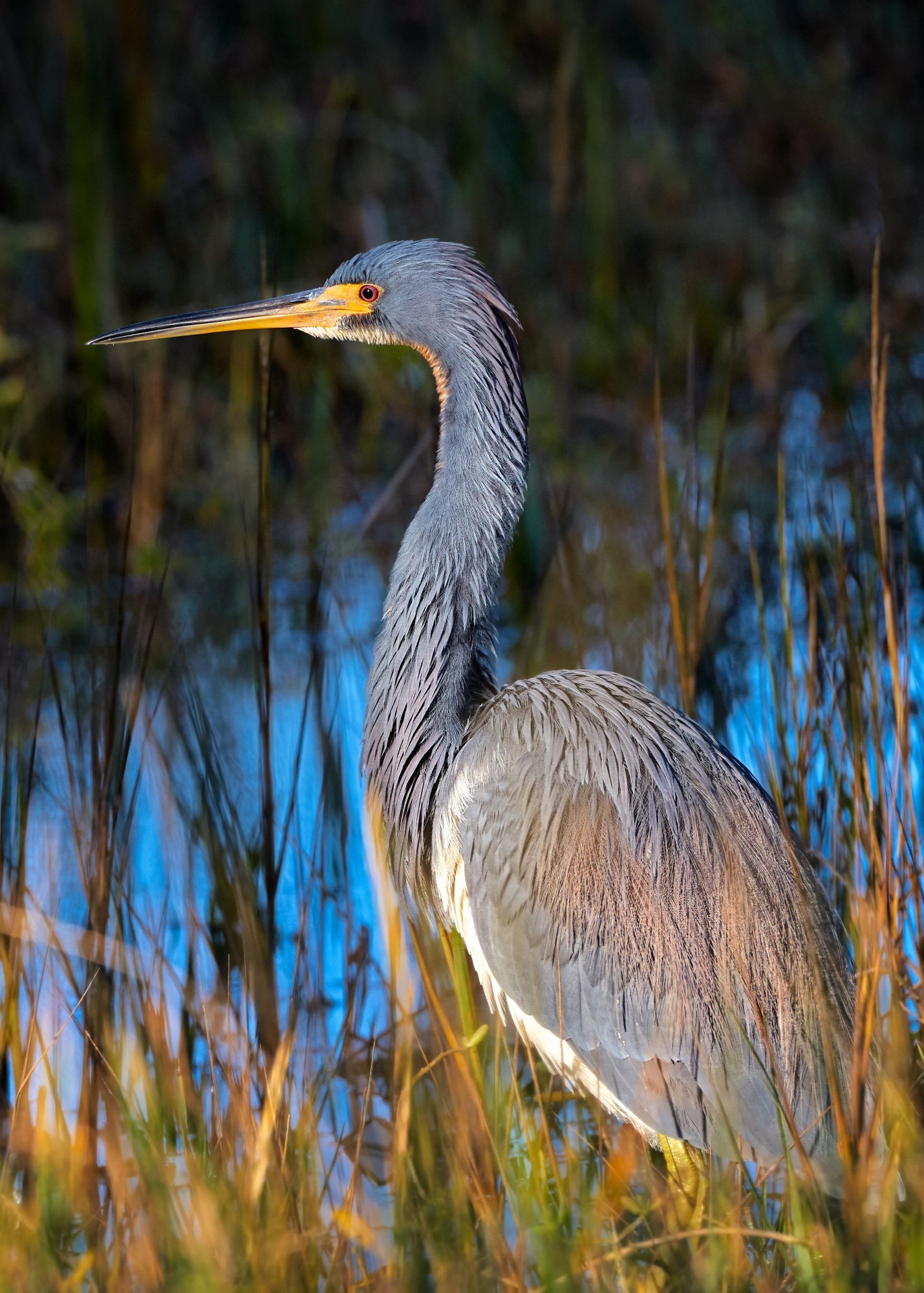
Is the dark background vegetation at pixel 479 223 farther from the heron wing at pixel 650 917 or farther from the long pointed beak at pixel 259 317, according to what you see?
the heron wing at pixel 650 917

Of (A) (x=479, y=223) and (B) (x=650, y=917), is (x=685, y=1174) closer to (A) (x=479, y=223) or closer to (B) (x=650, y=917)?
(B) (x=650, y=917)

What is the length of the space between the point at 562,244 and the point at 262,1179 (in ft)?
15.5

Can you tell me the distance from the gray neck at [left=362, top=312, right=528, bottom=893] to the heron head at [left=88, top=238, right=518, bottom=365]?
0.04 meters

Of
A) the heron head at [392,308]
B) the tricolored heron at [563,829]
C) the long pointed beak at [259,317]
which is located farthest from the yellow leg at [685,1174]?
the long pointed beak at [259,317]

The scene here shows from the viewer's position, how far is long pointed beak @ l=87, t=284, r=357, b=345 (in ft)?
9.23

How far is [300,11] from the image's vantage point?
24.9ft

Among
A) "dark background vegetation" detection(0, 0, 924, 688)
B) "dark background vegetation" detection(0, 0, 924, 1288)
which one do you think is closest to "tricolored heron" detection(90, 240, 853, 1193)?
"dark background vegetation" detection(0, 0, 924, 1288)

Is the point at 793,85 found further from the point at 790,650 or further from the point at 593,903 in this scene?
the point at 593,903

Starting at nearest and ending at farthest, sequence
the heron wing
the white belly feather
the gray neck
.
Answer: the heron wing
the white belly feather
the gray neck

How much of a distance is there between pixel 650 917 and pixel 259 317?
4.18ft

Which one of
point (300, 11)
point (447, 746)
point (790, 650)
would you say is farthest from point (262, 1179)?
point (300, 11)

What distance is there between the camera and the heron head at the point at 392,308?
9.04 ft

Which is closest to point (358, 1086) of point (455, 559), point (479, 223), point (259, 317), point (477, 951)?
point (477, 951)

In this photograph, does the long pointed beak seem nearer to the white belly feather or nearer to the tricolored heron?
the tricolored heron
